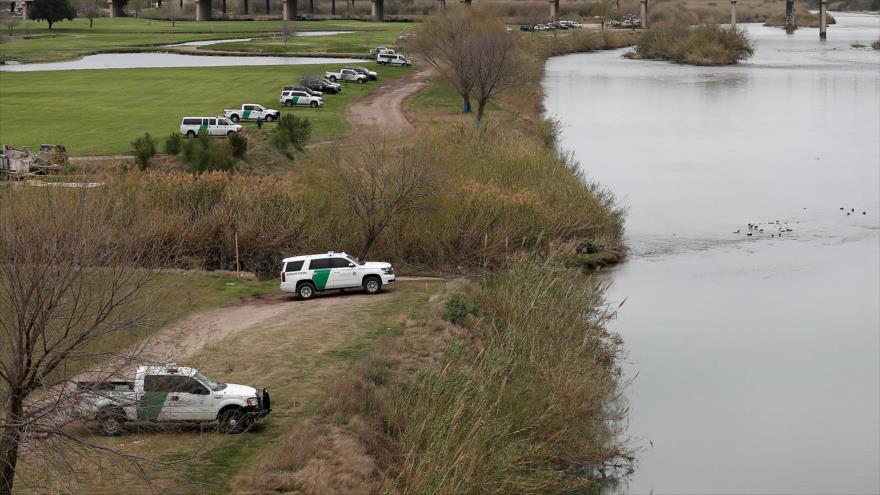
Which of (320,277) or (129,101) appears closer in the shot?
(320,277)

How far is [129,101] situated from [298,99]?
36.6ft

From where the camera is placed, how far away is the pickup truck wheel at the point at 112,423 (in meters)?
23.0

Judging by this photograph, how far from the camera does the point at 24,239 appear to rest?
71.0 feet

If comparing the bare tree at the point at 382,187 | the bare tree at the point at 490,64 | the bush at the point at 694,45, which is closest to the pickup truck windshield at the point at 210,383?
the bare tree at the point at 382,187

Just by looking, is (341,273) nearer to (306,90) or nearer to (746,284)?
(746,284)

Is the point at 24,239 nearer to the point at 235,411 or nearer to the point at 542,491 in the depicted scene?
the point at 235,411

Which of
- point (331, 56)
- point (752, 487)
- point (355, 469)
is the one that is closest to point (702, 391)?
point (752, 487)

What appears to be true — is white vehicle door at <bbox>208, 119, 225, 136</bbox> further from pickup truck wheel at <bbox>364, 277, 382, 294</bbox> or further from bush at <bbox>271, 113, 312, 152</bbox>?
pickup truck wheel at <bbox>364, 277, 382, 294</bbox>

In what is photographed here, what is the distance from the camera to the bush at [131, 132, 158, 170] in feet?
192

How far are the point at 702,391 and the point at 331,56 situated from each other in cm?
9827

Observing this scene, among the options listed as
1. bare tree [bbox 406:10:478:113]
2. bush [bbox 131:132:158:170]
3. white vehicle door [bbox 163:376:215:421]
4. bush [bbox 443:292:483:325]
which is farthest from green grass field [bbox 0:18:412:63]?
white vehicle door [bbox 163:376:215:421]

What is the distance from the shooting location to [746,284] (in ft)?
162

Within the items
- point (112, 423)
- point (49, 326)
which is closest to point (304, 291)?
point (112, 423)

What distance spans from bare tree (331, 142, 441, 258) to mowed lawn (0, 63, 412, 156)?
1853cm
